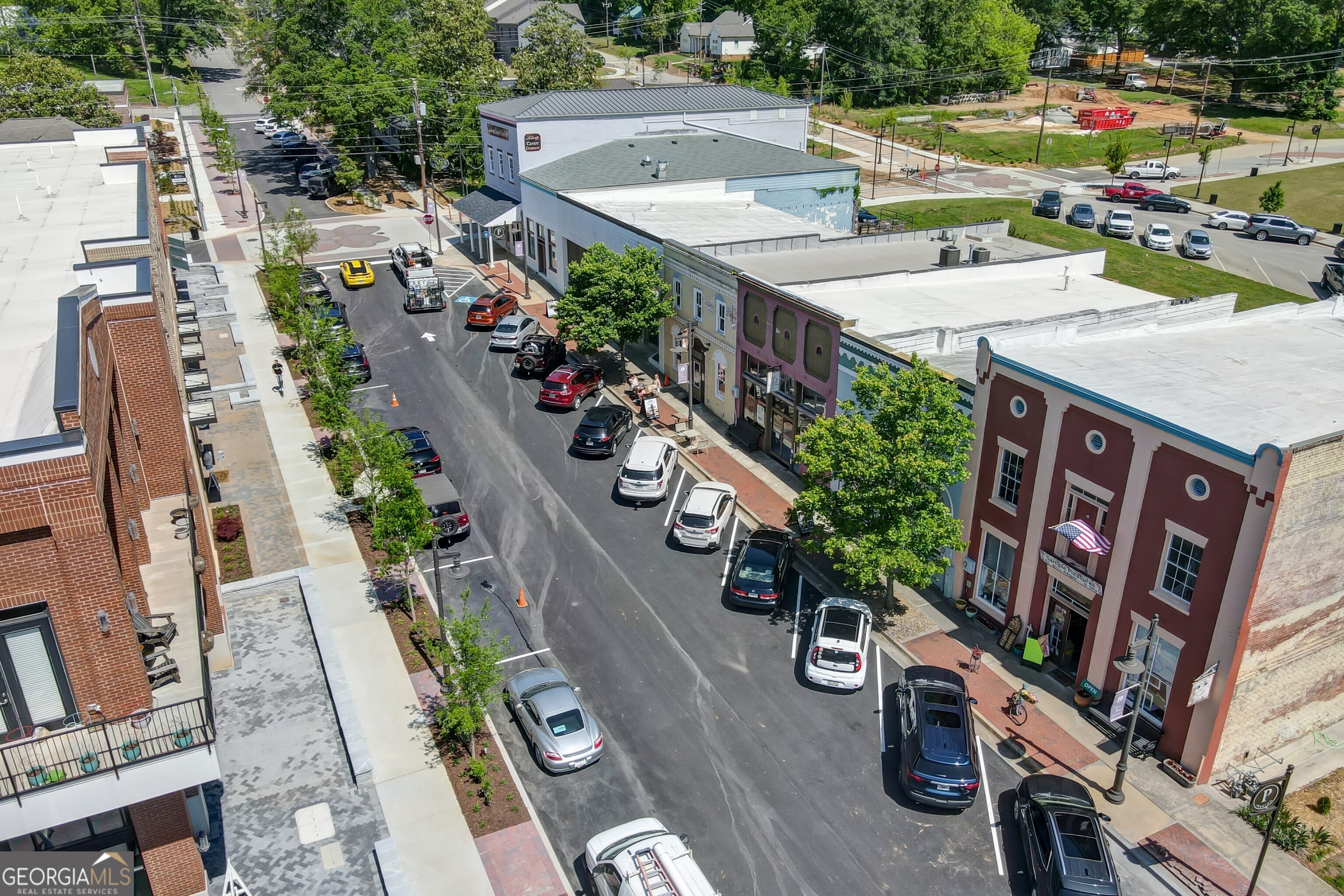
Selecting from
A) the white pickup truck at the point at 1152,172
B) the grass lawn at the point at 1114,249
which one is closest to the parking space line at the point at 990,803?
the grass lawn at the point at 1114,249

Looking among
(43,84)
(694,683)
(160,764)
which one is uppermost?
(43,84)

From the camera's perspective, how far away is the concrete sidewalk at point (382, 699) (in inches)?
779

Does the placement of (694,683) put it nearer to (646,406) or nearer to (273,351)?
(646,406)

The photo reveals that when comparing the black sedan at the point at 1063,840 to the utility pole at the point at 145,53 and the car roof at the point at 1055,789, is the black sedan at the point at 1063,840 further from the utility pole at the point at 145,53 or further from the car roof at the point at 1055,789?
the utility pole at the point at 145,53

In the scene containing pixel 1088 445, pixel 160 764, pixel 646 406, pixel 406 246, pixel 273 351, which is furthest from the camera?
pixel 406 246

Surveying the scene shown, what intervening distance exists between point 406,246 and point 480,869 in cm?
4843

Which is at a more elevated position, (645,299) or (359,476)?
(645,299)

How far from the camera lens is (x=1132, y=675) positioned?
2133cm

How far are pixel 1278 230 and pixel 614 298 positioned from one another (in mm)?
55619

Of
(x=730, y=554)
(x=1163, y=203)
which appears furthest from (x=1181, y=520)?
(x=1163, y=203)

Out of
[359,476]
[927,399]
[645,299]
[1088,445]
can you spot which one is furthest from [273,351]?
[1088,445]

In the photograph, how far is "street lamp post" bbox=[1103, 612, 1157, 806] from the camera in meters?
20.4

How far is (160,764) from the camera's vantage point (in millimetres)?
15586

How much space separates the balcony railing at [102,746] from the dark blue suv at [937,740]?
14.7 meters
